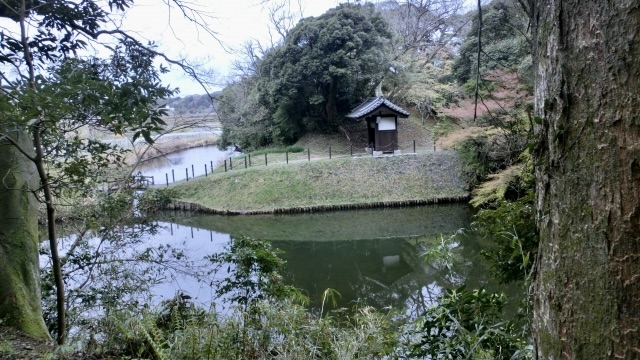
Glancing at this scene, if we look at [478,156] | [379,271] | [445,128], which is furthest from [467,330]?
[445,128]

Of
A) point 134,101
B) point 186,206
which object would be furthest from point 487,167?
point 134,101

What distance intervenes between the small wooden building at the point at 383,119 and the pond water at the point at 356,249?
3.70 metres

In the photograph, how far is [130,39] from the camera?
7.64ft

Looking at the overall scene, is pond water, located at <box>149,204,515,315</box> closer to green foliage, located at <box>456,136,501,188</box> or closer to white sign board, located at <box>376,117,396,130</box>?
green foliage, located at <box>456,136,501,188</box>

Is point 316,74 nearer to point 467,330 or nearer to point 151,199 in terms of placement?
point 151,199

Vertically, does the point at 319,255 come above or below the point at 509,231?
below

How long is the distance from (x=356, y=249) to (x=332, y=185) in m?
4.69

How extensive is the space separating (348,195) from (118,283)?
9.54 meters

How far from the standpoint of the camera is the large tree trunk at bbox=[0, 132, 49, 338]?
2172mm

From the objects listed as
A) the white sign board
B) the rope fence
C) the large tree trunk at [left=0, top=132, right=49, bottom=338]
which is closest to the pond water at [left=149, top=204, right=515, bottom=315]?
the large tree trunk at [left=0, top=132, right=49, bottom=338]

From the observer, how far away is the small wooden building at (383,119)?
14602 mm

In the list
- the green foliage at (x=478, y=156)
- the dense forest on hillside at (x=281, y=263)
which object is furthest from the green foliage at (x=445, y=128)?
the dense forest on hillside at (x=281, y=263)

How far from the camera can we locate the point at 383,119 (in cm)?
1477

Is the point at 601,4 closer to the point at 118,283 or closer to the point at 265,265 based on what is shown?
the point at 265,265
